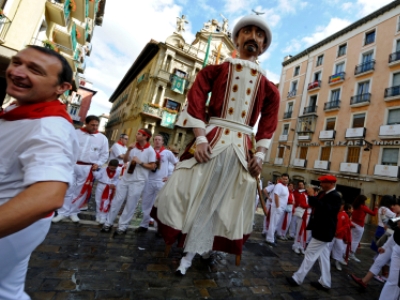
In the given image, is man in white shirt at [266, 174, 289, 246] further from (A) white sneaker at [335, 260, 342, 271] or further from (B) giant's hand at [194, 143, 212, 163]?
(B) giant's hand at [194, 143, 212, 163]

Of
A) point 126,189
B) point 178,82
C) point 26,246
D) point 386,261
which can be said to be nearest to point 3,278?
point 26,246

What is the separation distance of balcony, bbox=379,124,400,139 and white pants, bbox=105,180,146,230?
19.4 meters

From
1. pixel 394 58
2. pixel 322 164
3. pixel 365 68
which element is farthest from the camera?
pixel 322 164

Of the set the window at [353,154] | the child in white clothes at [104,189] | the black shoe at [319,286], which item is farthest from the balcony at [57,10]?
the window at [353,154]

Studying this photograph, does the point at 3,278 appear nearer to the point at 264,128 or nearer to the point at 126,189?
the point at 264,128

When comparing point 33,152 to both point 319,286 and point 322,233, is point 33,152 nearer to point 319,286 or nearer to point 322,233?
point 322,233

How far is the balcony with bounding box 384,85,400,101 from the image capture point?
650 inches

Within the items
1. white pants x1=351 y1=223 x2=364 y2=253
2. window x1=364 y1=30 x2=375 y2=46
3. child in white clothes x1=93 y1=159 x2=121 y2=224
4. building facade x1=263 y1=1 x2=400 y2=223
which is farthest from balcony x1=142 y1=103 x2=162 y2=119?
window x1=364 y1=30 x2=375 y2=46

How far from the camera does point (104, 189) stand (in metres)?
4.59

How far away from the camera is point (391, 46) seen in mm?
17984

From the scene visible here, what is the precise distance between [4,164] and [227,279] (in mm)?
2588

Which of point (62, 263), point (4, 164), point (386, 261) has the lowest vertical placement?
point (62, 263)

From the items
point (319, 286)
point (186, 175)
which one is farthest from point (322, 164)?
point (186, 175)

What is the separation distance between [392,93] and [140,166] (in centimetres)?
2107
